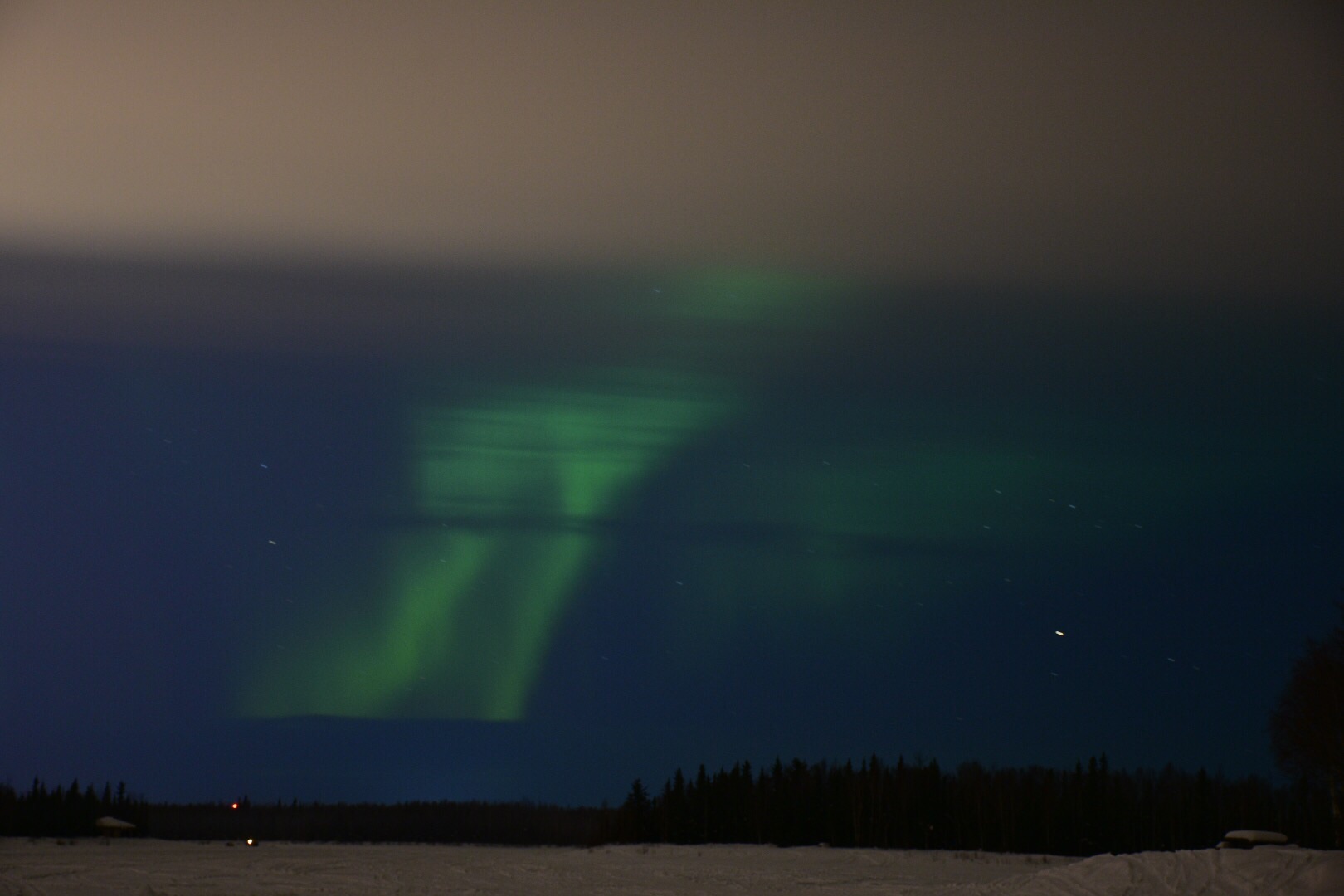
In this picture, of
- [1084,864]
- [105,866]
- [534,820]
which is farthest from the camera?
[534,820]

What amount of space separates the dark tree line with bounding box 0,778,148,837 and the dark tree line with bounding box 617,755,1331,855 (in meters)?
43.5

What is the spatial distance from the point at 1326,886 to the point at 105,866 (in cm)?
4335

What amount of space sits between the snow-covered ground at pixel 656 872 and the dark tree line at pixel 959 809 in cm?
2992

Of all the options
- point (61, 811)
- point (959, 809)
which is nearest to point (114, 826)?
point (61, 811)

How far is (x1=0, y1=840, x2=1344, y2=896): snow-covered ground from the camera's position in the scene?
2664 centimetres

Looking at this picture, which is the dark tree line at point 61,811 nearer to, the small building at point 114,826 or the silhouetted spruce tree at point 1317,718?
the small building at point 114,826

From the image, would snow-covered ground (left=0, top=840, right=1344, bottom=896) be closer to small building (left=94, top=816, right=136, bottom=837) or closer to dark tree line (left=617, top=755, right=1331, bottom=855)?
small building (left=94, top=816, right=136, bottom=837)

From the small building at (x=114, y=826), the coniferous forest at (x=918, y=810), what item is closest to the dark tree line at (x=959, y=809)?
the coniferous forest at (x=918, y=810)

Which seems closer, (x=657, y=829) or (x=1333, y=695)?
(x=1333, y=695)

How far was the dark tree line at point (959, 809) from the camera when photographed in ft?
308

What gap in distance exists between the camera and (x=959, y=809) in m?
100

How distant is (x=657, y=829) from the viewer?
10669 centimetres

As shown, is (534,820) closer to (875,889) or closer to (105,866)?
(105,866)

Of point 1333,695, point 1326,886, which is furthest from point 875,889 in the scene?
point 1333,695
